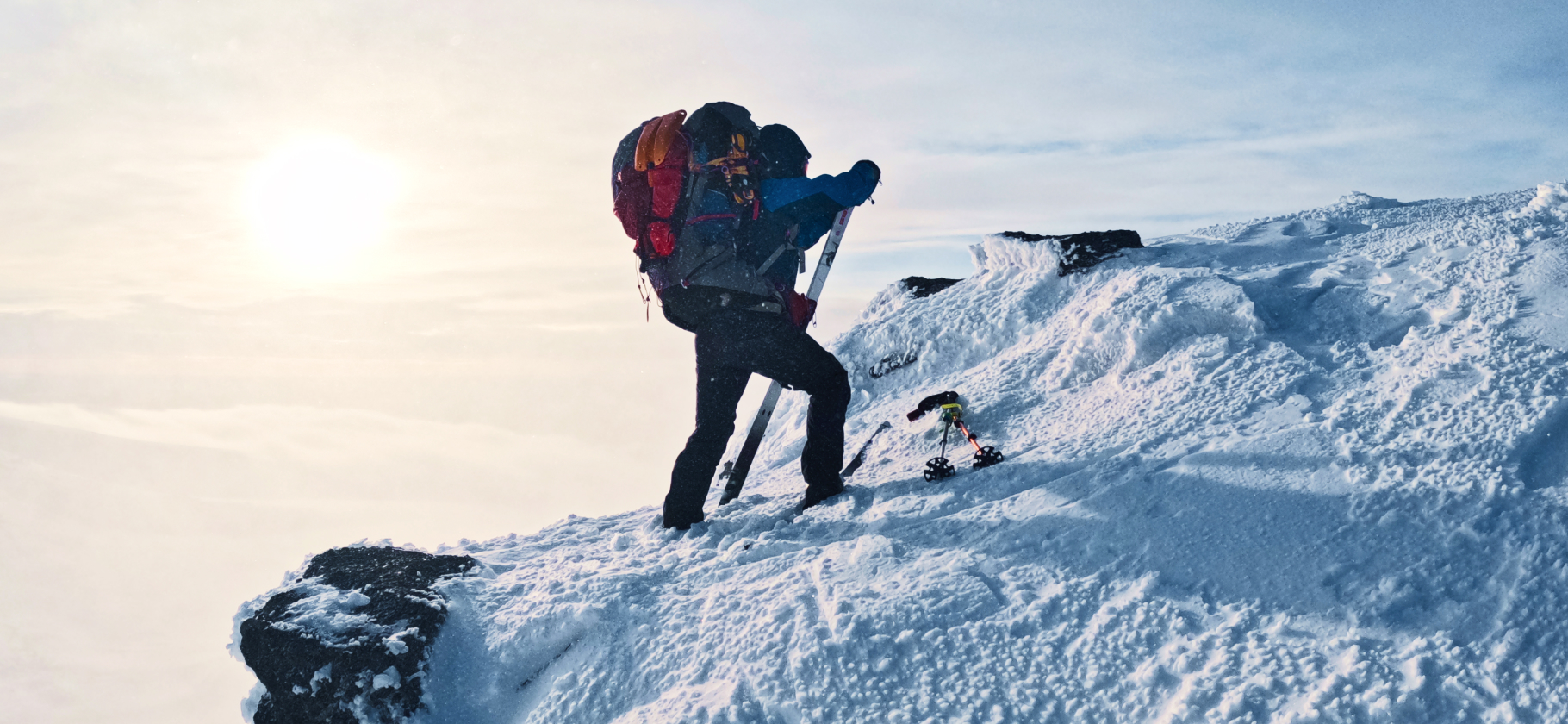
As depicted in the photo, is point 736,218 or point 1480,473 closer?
point 1480,473

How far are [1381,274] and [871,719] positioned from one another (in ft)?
15.4

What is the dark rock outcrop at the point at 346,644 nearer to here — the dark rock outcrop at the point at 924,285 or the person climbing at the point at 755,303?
the person climbing at the point at 755,303

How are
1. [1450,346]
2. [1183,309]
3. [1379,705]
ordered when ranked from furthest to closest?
[1183,309]
[1450,346]
[1379,705]

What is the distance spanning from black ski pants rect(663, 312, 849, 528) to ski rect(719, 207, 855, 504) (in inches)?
25.8

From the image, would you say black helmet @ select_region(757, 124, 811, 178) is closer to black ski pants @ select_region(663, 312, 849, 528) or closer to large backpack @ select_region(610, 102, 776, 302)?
large backpack @ select_region(610, 102, 776, 302)

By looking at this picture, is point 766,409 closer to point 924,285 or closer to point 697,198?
point 697,198

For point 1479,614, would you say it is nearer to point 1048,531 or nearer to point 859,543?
point 1048,531

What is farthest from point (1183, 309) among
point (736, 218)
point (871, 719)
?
point (871, 719)

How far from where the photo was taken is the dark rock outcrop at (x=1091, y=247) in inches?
285

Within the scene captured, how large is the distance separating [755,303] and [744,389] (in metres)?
0.51

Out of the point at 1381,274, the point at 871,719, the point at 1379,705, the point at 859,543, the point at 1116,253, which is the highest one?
the point at 1116,253

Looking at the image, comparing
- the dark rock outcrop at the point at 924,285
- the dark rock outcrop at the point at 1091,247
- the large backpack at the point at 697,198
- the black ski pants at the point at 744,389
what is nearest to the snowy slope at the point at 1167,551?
the black ski pants at the point at 744,389

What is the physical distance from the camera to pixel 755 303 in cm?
510

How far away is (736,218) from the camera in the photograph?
5.02m
